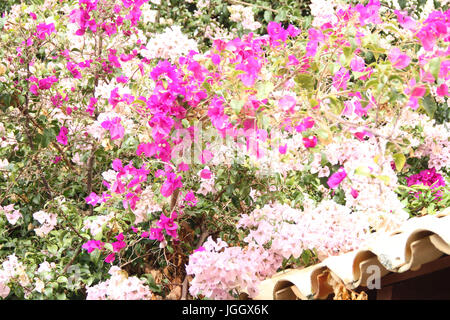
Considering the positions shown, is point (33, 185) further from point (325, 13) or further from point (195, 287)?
point (325, 13)

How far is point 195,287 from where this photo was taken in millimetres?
2408

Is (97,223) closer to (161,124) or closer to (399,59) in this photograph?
(161,124)

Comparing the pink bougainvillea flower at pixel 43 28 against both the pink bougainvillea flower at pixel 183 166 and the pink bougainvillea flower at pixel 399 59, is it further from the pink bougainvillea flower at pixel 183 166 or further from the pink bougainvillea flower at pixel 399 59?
the pink bougainvillea flower at pixel 399 59

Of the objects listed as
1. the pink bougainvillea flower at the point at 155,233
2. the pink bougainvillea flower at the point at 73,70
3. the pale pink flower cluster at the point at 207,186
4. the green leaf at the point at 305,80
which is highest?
the pink bougainvillea flower at the point at 73,70

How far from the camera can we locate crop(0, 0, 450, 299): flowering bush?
7.03 feet

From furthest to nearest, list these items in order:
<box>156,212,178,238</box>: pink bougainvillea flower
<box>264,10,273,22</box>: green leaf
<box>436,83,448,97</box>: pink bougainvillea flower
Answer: <box>264,10,273,22</box>: green leaf → <box>156,212,178,238</box>: pink bougainvillea flower → <box>436,83,448,97</box>: pink bougainvillea flower

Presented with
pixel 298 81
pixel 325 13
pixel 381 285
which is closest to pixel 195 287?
pixel 381 285

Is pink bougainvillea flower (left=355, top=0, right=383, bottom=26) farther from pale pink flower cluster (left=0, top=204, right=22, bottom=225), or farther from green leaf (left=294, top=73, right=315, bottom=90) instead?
pale pink flower cluster (left=0, top=204, right=22, bottom=225)

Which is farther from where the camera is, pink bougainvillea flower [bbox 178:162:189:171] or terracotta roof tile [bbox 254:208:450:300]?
pink bougainvillea flower [bbox 178:162:189:171]

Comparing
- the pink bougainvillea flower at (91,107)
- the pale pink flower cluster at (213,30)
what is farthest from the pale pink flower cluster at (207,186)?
the pale pink flower cluster at (213,30)

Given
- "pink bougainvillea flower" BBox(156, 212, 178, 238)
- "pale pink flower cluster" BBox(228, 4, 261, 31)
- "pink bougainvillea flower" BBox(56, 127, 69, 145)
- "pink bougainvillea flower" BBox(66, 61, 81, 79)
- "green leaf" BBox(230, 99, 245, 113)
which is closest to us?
"green leaf" BBox(230, 99, 245, 113)

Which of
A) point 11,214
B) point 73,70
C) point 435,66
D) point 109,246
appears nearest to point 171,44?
point 109,246

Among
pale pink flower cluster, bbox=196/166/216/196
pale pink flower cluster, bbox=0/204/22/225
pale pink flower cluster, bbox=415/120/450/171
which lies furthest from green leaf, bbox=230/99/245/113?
pale pink flower cluster, bbox=415/120/450/171

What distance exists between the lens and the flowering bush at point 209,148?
2143mm
